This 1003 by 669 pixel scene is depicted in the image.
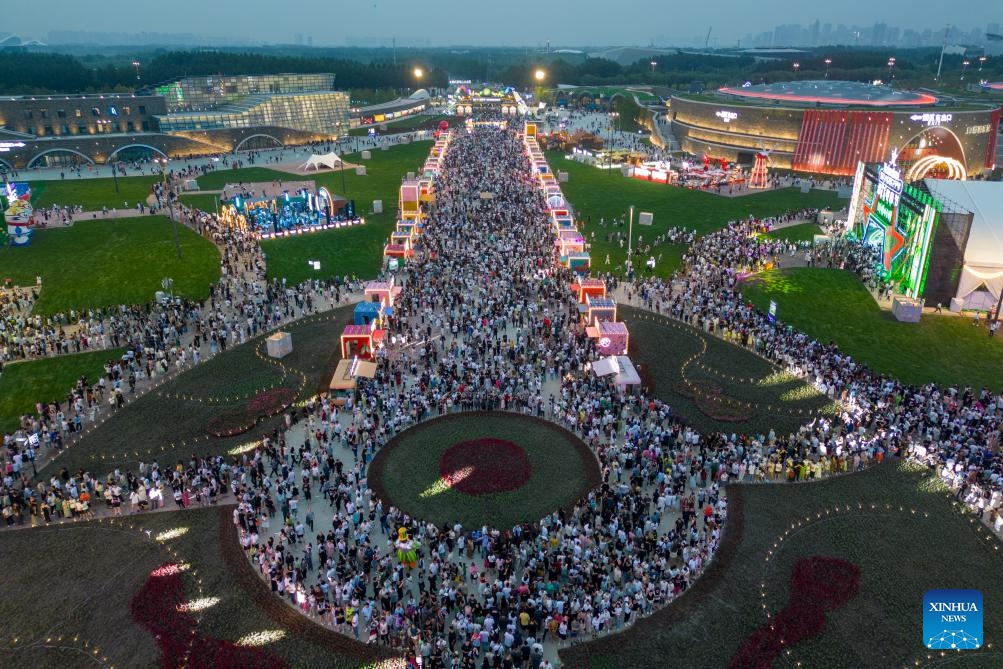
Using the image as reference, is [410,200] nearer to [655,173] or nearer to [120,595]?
[655,173]

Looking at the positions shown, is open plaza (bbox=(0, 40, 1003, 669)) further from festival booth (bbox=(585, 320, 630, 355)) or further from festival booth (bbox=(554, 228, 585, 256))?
festival booth (bbox=(554, 228, 585, 256))

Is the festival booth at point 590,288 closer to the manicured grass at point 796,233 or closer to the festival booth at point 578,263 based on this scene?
the festival booth at point 578,263

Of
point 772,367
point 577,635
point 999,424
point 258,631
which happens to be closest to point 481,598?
point 577,635

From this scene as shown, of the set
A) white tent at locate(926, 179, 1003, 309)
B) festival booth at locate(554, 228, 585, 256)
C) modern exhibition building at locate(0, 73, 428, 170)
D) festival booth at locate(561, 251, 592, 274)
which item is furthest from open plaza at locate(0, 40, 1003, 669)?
modern exhibition building at locate(0, 73, 428, 170)

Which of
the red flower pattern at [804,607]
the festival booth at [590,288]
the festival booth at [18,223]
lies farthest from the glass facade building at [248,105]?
the red flower pattern at [804,607]

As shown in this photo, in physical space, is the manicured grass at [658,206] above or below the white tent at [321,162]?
below

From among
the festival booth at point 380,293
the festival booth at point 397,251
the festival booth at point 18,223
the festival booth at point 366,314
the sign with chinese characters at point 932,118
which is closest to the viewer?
the festival booth at point 366,314
